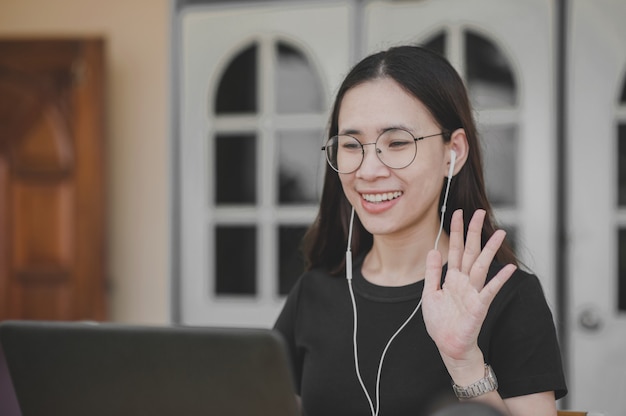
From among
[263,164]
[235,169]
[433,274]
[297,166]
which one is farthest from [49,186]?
[433,274]

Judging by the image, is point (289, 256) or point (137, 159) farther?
point (137, 159)

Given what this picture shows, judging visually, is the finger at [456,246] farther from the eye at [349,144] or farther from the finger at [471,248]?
the eye at [349,144]

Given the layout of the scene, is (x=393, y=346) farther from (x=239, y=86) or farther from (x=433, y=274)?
(x=239, y=86)

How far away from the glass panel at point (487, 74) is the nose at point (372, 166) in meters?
1.54

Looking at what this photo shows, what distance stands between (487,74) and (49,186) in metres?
2.10

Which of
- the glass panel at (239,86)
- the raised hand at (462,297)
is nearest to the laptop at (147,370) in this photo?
the raised hand at (462,297)

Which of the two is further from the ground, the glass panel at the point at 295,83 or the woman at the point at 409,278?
the glass panel at the point at 295,83

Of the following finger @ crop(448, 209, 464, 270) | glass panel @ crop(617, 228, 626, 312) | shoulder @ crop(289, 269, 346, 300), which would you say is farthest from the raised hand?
glass panel @ crop(617, 228, 626, 312)

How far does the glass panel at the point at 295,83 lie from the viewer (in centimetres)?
322

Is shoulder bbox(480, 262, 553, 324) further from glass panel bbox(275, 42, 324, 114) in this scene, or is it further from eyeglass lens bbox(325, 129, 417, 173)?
glass panel bbox(275, 42, 324, 114)

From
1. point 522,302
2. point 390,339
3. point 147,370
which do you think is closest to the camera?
point 147,370

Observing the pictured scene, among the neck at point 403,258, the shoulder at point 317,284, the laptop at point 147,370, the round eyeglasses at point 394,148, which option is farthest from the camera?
the shoulder at point 317,284

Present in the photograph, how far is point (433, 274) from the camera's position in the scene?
133 centimetres

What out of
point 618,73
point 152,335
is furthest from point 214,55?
point 152,335
